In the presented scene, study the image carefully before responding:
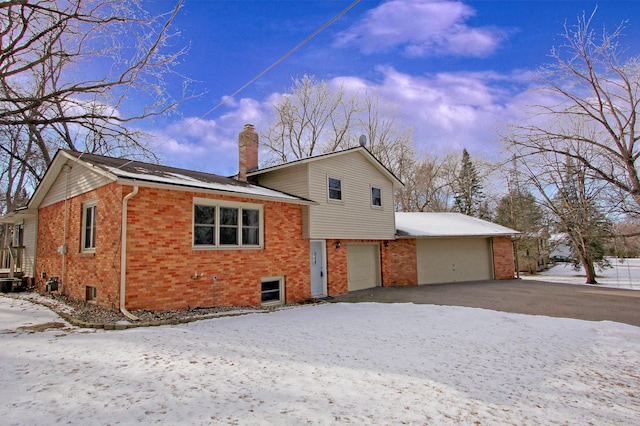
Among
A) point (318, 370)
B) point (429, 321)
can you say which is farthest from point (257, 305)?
point (318, 370)

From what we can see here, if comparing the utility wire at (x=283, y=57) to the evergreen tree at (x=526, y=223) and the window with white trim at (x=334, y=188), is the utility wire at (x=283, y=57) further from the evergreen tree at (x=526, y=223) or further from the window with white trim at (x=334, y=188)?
the evergreen tree at (x=526, y=223)

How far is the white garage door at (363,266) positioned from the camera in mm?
14680

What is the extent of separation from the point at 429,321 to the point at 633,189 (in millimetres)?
5498

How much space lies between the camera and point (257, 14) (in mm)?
8656

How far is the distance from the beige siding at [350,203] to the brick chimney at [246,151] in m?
2.89

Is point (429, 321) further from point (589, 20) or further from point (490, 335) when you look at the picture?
point (589, 20)

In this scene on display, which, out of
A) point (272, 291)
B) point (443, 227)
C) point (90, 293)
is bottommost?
point (272, 291)

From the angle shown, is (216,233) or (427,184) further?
(427,184)

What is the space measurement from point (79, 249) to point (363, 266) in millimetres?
10384

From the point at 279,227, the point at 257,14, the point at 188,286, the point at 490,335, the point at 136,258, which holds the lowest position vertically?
the point at 490,335

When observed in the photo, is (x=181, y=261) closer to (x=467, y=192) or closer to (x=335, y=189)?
(x=335, y=189)

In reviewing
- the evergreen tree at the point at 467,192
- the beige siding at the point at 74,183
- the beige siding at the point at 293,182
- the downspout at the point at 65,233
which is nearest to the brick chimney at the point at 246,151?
the beige siding at the point at 293,182

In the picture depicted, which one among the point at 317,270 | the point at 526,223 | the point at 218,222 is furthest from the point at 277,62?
the point at 526,223

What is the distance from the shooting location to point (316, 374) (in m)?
4.57
